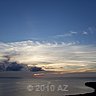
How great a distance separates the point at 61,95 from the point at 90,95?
68427 mm

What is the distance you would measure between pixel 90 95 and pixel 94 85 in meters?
3.21

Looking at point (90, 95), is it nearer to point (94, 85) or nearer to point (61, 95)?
point (94, 85)

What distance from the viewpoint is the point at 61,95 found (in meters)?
115

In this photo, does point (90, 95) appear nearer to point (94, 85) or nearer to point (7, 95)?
point (94, 85)

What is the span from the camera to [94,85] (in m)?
50.4

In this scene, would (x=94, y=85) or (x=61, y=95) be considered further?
(x=61, y=95)

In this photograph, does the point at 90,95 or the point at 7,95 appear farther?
the point at 7,95

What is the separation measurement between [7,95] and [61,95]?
28.0m

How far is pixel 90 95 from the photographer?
48.0 metres

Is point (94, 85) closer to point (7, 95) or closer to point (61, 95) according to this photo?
point (61, 95)

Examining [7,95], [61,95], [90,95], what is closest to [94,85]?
[90,95]

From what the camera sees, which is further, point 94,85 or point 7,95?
point 7,95

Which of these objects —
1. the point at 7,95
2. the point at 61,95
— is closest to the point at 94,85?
the point at 61,95

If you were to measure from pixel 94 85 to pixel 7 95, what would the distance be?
7879 cm
